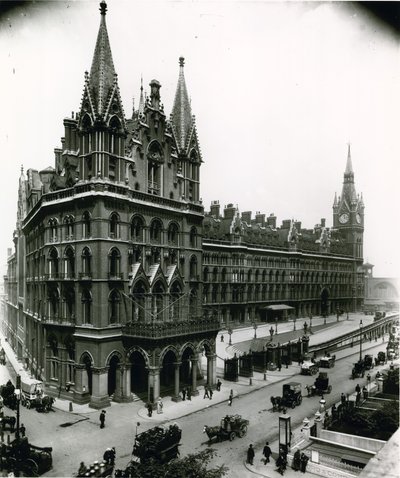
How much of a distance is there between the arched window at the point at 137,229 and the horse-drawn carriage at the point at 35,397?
1404 cm

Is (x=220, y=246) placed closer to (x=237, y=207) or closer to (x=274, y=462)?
(x=237, y=207)

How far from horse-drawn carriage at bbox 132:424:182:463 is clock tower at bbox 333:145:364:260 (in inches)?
4212

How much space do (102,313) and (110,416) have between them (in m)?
7.64

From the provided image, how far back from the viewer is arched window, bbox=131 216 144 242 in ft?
125

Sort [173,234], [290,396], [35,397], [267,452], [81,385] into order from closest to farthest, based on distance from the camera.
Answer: [267,452], [35,397], [81,385], [290,396], [173,234]

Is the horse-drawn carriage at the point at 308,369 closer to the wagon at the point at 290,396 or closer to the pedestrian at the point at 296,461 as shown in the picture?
the wagon at the point at 290,396

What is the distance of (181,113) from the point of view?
4497 cm

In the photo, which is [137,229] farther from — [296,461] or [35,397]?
[296,461]

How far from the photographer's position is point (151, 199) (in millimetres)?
39625

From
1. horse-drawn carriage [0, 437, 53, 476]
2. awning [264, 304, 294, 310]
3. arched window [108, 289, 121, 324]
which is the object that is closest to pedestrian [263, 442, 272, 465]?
horse-drawn carriage [0, 437, 53, 476]

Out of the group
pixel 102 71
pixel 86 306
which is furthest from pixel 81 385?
pixel 102 71

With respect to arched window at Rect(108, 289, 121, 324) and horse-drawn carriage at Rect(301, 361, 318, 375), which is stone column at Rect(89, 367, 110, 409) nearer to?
arched window at Rect(108, 289, 121, 324)

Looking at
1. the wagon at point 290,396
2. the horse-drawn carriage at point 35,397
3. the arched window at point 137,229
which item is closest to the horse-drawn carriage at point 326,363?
the wagon at point 290,396

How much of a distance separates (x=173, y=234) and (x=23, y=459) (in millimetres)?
24401
